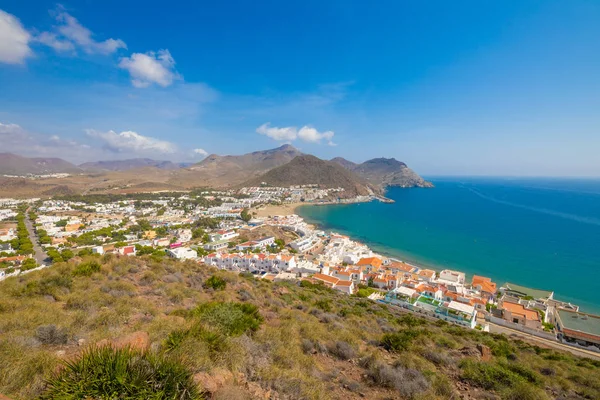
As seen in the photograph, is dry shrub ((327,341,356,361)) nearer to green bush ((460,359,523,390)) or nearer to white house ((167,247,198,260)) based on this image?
→ green bush ((460,359,523,390))

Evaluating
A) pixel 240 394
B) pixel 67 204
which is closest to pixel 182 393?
pixel 240 394

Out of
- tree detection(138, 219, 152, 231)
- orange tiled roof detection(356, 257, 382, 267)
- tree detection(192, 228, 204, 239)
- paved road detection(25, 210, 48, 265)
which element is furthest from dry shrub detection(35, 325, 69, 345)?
tree detection(138, 219, 152, 231)

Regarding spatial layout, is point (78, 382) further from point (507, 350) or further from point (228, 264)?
point (228, 264)

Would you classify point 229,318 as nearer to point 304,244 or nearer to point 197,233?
point 304,244

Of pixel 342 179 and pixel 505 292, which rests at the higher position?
pixel 342 179

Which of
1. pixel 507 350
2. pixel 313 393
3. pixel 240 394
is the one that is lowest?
pixel 507 350

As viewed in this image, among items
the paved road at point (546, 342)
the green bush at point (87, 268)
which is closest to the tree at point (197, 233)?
the green bush at point (87, 268)
